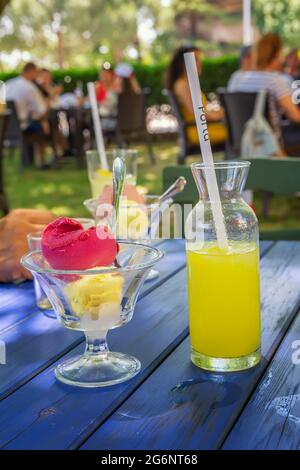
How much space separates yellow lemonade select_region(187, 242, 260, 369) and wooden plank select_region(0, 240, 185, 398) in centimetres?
23

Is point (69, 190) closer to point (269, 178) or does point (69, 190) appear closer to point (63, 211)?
point (63, 211)

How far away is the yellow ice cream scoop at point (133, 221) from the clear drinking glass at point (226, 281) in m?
0.39

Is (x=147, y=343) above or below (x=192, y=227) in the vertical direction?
below

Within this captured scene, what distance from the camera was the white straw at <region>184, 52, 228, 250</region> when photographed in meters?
0.85

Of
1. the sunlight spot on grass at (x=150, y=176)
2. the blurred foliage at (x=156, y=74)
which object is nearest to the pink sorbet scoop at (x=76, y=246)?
the sunlight spot on grass at (x=150, y=176)

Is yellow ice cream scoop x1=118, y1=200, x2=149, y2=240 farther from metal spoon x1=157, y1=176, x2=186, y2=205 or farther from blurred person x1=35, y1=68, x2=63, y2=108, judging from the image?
blurred person x1=35, y1=68, x2=63, y2=108

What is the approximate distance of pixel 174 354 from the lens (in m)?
1.01

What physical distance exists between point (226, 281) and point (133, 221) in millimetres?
451

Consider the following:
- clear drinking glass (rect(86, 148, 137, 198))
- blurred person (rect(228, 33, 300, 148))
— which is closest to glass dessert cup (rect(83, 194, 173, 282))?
clear drinking glass (rect(86, 148, 137, 198))

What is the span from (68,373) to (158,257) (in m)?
0.20

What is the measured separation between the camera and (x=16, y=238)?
59.0 inches
